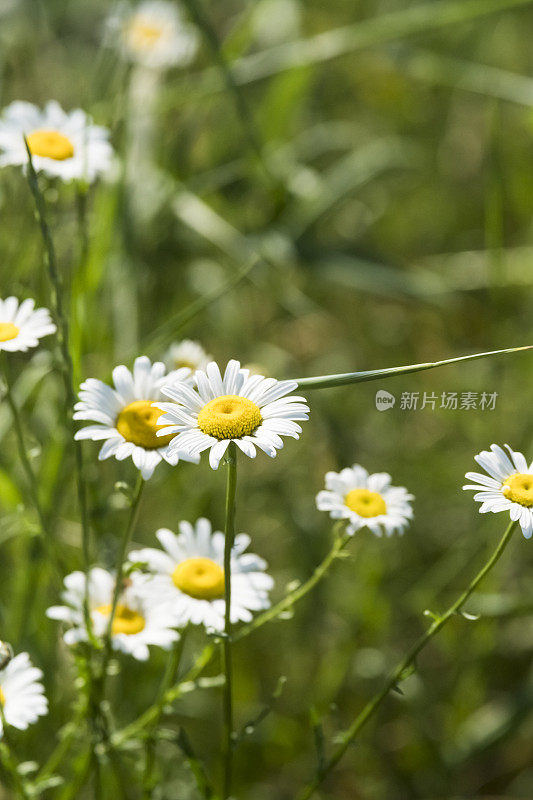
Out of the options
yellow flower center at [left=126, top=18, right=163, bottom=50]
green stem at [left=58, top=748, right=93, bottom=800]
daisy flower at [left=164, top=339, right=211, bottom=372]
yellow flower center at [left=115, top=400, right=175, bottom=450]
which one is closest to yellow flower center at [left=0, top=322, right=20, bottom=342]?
yellow flower center at [left=115, top=400, right=175, bottom=450]

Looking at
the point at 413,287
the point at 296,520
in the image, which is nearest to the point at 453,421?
the point at 413,287

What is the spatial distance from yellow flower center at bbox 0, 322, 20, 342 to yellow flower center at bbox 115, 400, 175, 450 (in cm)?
10

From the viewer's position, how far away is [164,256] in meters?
1.38

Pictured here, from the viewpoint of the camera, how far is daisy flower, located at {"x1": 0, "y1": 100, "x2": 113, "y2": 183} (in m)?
0.81

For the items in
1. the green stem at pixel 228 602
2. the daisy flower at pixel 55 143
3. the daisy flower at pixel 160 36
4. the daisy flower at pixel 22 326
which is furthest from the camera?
the daisy flower at pixel 160 36

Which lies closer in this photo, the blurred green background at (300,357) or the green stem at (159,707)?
the green stem at (159,707)

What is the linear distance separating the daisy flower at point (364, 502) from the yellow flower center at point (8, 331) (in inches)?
9.8

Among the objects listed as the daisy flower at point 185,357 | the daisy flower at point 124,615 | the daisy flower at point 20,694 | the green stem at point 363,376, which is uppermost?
the daisy flower at point 185,357

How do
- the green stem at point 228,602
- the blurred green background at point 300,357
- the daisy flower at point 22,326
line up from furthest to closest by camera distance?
the blurred green background at point 300,357, the daisy flower at point 22,326, the green stem at point 228,602

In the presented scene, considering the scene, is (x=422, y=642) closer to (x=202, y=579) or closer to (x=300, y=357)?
(x=202, y=579)

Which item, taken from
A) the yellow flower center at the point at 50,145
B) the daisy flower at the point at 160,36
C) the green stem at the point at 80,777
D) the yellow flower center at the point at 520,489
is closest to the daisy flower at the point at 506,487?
the yellow flower center at the point at 520,489

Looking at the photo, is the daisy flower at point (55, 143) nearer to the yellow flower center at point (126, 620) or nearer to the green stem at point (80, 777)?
the yellow flower center at point (126, 620)

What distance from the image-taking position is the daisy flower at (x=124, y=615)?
2.19 ft

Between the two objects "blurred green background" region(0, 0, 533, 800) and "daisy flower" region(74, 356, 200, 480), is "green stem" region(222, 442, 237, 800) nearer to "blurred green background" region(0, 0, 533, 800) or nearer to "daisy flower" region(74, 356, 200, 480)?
"daisy flower" region(74, 356, 200, 480)
